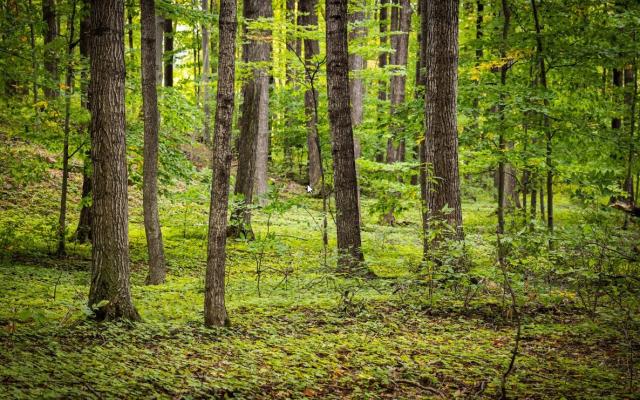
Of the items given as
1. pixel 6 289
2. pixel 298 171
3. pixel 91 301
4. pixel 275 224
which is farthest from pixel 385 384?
pixel 298 171

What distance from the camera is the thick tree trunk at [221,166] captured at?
6449 millimetres

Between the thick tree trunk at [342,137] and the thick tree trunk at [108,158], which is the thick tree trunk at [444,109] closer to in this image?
the thick tree trunk at [342,137]

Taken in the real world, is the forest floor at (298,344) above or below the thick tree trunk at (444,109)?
below

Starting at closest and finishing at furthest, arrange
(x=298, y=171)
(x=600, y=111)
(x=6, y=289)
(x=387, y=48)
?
(x=6, y=289)
(x=600, y=111)
(x=387, y=48)
(x=298, y=171)

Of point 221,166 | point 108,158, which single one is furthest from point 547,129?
point 108,158

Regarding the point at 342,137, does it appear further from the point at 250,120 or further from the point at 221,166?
the point at 250,120

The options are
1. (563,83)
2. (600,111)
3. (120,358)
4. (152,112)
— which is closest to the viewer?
(120,358)

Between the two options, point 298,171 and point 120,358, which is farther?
Result: point 298,171

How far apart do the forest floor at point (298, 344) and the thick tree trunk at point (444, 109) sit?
1609 mm

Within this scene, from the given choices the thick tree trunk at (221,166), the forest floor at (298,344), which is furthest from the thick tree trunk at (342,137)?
the thick tree trunk at (221,166)

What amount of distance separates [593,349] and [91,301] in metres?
5.91

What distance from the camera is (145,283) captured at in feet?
32.9

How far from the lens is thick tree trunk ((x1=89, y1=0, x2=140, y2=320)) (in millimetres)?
6223

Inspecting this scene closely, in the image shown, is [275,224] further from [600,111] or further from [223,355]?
[223,355]
